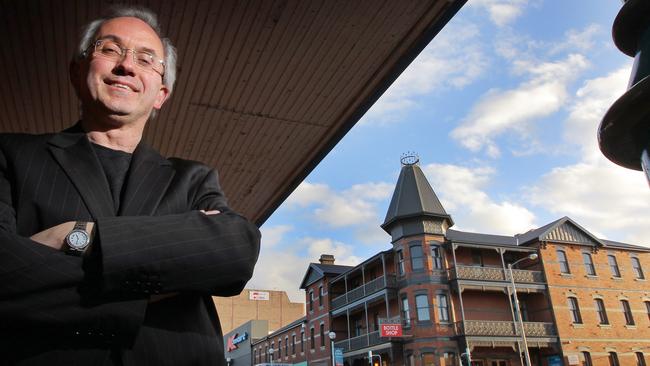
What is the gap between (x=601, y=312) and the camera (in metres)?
30.8

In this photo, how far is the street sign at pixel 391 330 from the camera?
89.3 feet

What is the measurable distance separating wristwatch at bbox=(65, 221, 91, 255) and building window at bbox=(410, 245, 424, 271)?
2956 centimetres

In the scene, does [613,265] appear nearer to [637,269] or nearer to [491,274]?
[637,269]

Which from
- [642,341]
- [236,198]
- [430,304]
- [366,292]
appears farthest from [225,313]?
[236,198]

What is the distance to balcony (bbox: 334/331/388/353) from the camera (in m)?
30.5

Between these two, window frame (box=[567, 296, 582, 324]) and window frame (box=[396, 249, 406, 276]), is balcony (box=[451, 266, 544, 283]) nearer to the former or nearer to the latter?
window frame (box=[567, 296, 582, 324])

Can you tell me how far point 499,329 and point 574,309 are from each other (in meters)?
5.99

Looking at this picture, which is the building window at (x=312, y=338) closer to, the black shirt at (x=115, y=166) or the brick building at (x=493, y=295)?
the brick building at (x=493, y=295)

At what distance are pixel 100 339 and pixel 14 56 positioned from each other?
188 inches

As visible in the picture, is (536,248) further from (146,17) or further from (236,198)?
(146,17)

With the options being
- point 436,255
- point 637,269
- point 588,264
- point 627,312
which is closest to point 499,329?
point 436,255

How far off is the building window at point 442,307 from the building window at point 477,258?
12.1ft

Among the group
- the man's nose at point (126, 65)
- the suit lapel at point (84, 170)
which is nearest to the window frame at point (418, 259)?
the man's nose at point (126, 65)

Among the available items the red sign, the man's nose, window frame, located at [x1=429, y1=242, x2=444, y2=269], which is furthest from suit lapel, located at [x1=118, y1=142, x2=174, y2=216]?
window frame, located at [x1=429, y1=242, x2=444, y2=269]
